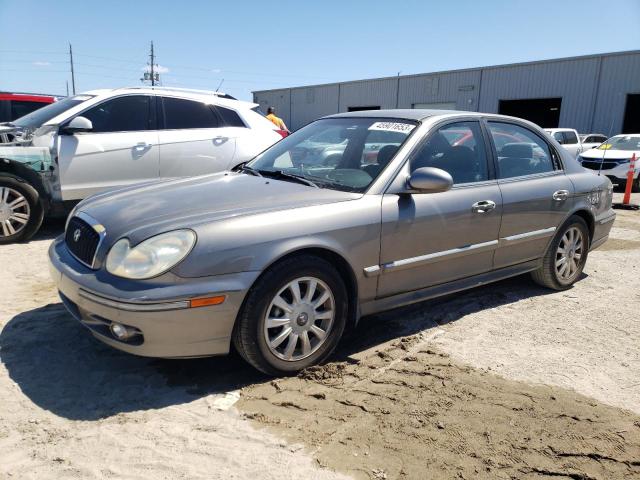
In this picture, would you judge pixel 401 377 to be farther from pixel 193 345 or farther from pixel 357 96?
pixel 357 96

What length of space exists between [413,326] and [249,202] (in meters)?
1.67

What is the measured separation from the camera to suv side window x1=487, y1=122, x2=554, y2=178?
13.9ft

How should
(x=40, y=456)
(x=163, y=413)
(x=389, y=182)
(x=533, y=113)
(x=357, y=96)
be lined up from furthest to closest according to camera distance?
(x=357, y=96) < (x=533, y=113) < (x=389, y=182) < (x=163, y=413) < (x=40, y=456)

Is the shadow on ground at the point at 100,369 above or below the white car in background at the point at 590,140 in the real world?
below

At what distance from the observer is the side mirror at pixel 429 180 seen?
3.36 m

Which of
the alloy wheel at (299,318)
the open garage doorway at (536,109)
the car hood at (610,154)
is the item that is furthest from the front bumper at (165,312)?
the open garage doorway at (536,109)

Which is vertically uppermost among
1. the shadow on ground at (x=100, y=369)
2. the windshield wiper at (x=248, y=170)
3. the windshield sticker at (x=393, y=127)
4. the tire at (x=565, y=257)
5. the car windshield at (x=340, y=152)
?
the windshield sticker at (x=393, y=127)

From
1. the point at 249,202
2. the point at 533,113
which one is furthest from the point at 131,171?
the point at 533,113

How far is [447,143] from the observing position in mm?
3861

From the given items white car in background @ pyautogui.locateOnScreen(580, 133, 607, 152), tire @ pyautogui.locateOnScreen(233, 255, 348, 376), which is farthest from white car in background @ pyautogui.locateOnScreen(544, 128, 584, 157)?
tire @ pyautogui.locateOnScreen(233, 255, 348, 376)

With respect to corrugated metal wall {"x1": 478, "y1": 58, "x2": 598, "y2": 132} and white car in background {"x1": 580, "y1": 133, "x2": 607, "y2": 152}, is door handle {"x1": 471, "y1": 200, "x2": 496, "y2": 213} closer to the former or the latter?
white car in background {"x1": 580, "y1": 133, "x2": 607, "y2": 152}

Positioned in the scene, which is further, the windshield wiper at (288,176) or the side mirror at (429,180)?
the windshield wiper at (288,176)

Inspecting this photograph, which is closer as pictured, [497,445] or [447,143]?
[497,445]

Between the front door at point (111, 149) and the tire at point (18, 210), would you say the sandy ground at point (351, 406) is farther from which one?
the front door at point (111, 149)
